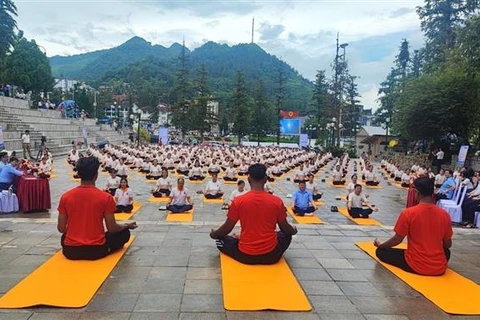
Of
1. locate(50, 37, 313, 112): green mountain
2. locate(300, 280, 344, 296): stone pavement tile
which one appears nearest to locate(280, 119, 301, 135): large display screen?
locate(50, 37, 313, 112): green mountain

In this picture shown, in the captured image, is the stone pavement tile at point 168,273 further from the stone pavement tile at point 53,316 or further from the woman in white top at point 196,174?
the woman in white top at point 196,174

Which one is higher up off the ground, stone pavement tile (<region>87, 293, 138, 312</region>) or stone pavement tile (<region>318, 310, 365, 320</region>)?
stone pavement tile (<region>87, 293, 138, 312</region>)

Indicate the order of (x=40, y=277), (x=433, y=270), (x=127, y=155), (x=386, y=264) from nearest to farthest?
(x=40, y=277), (x=433, y=270), (x=386, y=264), (x=127, y=155)

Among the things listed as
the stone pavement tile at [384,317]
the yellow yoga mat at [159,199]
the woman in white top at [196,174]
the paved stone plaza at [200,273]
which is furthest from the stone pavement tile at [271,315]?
the woman in white top at [196,174]

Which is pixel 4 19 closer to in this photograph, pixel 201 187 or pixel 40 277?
pixel 201 187

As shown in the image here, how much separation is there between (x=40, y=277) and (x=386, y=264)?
4227mm

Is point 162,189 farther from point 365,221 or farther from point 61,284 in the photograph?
point 61,284

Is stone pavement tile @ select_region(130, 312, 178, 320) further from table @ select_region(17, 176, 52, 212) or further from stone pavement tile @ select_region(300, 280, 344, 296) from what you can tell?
table @ select_region(17, 176, 52, 212)

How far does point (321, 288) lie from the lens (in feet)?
15.6

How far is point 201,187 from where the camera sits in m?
15.5

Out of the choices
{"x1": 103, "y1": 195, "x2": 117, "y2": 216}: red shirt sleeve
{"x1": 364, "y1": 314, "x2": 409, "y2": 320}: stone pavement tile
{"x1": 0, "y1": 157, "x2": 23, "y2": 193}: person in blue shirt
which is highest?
{"x1": 103, "y1": 195, "x2": 117, "y2": 216}: red shirt sleeve

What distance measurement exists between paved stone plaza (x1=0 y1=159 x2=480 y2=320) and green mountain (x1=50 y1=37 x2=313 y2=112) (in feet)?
195

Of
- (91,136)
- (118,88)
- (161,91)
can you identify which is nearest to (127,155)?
(91,136)

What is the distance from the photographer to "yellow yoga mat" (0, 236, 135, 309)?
4051 millimetres
